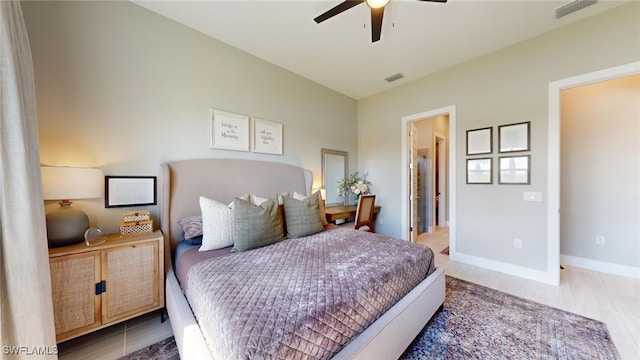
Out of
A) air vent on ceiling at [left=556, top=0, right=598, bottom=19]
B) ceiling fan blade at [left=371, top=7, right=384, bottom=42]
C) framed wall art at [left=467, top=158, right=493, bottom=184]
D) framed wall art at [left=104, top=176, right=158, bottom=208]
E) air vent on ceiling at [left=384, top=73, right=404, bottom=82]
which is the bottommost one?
framed wall art at [left=104, top=176, right=158, bottom=208]

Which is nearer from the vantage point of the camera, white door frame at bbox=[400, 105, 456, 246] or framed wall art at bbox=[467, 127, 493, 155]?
framed wall art at bbox=[467, 127, 493, 155]

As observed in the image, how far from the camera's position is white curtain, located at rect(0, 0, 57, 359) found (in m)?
1.09

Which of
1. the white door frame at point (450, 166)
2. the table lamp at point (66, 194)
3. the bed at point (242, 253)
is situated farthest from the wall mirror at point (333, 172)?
the table lamp at point (66, 194)

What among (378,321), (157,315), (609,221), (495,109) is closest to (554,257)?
(609,221)

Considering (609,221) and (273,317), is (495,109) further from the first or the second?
(273,317)

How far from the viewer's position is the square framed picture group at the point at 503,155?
2.70 metres

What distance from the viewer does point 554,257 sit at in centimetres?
250

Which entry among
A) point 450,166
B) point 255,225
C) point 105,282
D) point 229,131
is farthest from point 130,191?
point 450,166

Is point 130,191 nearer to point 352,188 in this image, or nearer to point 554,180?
point 352,188

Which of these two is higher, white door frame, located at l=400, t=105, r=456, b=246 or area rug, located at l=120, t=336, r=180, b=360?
white door frame, located at l=400, t=105, r=456, b=246

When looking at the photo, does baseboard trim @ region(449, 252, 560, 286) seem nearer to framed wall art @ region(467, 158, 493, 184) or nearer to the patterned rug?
the patterned rug

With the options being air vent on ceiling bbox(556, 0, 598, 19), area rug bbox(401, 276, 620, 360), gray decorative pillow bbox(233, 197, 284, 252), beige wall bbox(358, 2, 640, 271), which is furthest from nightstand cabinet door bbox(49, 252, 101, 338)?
air vent on ceiling bbox(556, 0, 598, 19)

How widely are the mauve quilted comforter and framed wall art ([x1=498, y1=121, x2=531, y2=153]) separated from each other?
6.64 ft

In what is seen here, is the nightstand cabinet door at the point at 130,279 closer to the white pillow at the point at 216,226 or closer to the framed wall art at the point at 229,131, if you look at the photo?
the white pillow at the point at 216,226
